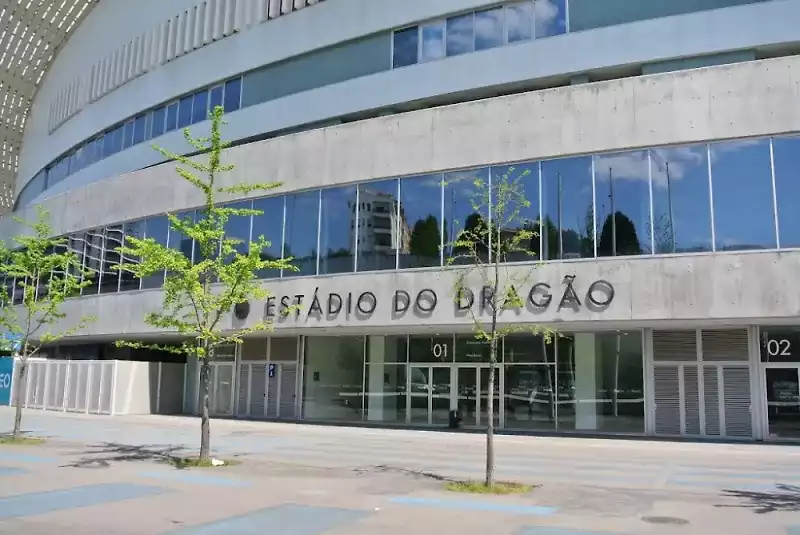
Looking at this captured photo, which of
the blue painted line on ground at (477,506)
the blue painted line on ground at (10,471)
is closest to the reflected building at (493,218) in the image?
the blue painted line on ground at (477,506)

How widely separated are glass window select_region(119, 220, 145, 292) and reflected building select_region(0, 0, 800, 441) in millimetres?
101

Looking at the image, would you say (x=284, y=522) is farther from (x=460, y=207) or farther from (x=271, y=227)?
(x=271, y=227)

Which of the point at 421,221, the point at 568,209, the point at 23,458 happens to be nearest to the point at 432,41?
the point at 421,221

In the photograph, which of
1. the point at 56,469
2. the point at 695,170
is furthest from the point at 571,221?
the point at 56,469

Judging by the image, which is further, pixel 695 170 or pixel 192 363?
pixel 192 363

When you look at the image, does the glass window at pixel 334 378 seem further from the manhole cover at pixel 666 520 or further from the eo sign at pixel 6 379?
the manhole cover at pixel 666 520

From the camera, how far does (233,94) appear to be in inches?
1387

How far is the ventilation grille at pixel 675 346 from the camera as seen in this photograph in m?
21.7

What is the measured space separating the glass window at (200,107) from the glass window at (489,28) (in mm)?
14970

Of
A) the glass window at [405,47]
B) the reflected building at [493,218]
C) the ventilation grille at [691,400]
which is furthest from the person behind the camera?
the glass window at [405,47]

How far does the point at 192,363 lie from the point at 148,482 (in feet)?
73.9

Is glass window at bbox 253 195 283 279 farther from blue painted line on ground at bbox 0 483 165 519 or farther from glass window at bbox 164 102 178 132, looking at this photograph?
blue painted line on ground at bbox 0 483 165 519

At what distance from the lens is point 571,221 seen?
21.2 m

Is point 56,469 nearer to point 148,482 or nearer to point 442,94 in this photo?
point 148,482
